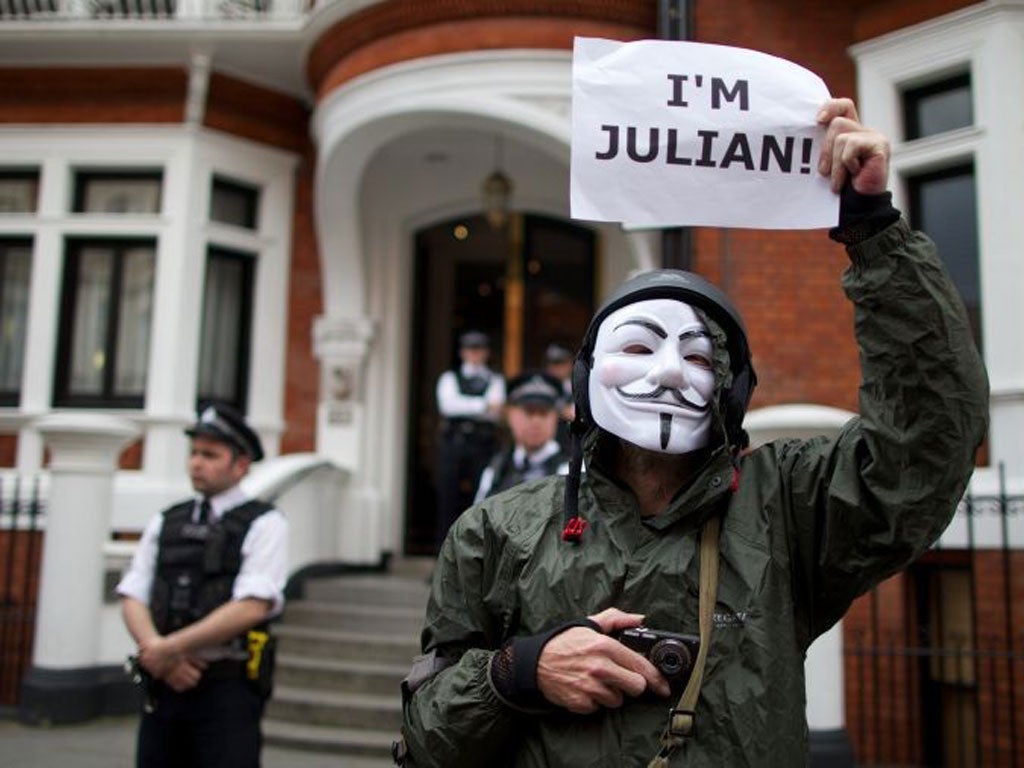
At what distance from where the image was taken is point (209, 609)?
145 inches

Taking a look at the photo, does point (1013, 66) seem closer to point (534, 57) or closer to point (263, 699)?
point (534, 57)

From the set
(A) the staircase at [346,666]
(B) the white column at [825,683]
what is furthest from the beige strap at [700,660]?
(A) the staircase at [346,666]

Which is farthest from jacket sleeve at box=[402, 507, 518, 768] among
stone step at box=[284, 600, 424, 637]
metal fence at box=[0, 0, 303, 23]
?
metal fence at box=[0, 0, 303, 23]

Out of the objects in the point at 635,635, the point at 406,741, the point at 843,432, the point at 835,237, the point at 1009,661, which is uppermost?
the point at 835,237

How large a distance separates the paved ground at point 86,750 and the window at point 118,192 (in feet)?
17.1

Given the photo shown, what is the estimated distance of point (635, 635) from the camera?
5.65 feet

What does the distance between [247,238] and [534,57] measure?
11.9 ft

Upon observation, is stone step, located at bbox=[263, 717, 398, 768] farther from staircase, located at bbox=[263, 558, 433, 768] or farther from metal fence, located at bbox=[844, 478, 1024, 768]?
metal fence, located at bbox=[844, 478, 1024, 768]

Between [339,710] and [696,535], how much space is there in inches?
198

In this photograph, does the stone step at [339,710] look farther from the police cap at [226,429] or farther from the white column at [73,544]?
the police cap at [226,429]

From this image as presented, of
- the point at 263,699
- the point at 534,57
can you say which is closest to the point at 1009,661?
the point at 263,699

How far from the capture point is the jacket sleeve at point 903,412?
167 centimetres

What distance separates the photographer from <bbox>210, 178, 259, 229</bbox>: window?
384 inches

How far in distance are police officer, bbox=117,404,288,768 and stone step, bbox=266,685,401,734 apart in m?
2.68
